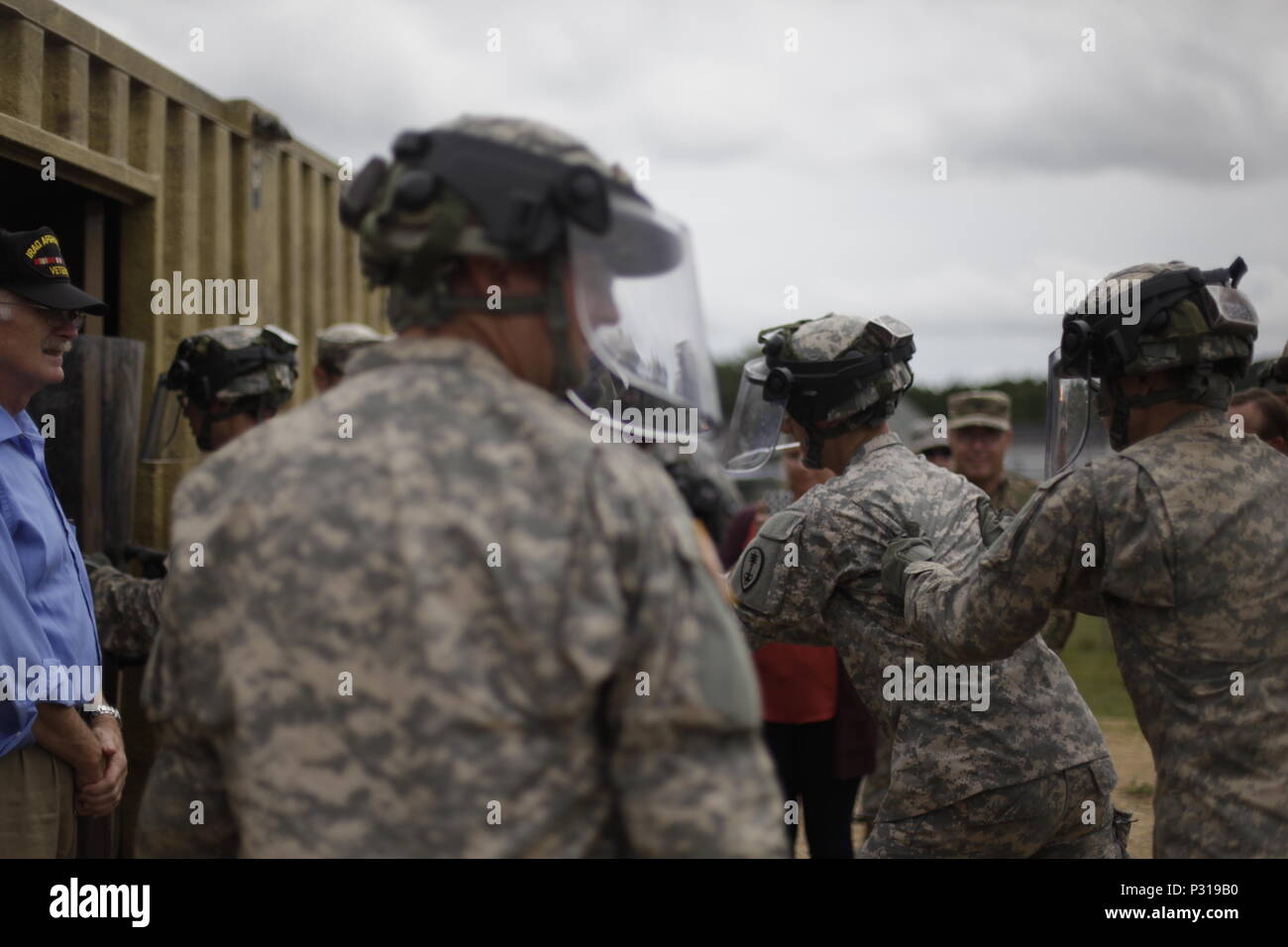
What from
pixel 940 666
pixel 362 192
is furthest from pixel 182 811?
pixel 940 666

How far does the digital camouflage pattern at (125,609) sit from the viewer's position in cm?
445

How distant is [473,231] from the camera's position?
1.82m

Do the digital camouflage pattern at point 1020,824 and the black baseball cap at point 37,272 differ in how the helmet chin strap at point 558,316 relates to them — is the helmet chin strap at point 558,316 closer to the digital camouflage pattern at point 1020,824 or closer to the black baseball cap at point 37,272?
the digital camouflage pattern at point 1020,824

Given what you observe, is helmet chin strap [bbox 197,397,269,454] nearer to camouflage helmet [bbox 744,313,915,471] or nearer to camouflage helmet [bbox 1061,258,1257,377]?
camouflage helmet [bbox 744,313,915,471]

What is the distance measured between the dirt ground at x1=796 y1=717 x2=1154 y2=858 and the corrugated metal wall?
12.7ft

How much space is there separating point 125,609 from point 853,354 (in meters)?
2.75

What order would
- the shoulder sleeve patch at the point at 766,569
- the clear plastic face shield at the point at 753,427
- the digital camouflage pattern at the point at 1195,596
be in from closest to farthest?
the digital camouflage pattern at the point at 1195,596, the shoulder sleeve patch at the point at 766,569, the clear plastic face shield at the point at 753,427

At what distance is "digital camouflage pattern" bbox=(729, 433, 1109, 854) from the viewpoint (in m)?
3.26

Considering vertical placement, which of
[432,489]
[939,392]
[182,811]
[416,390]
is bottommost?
[182,811]

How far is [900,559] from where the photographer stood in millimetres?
3299

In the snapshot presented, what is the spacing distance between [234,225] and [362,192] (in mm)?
4423

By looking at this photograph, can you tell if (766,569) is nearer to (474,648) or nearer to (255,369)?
(474,648)

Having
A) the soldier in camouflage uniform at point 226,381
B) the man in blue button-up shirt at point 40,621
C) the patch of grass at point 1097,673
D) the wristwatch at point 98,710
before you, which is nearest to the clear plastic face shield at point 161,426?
the soldier in camouflage uniform at point 226,381
